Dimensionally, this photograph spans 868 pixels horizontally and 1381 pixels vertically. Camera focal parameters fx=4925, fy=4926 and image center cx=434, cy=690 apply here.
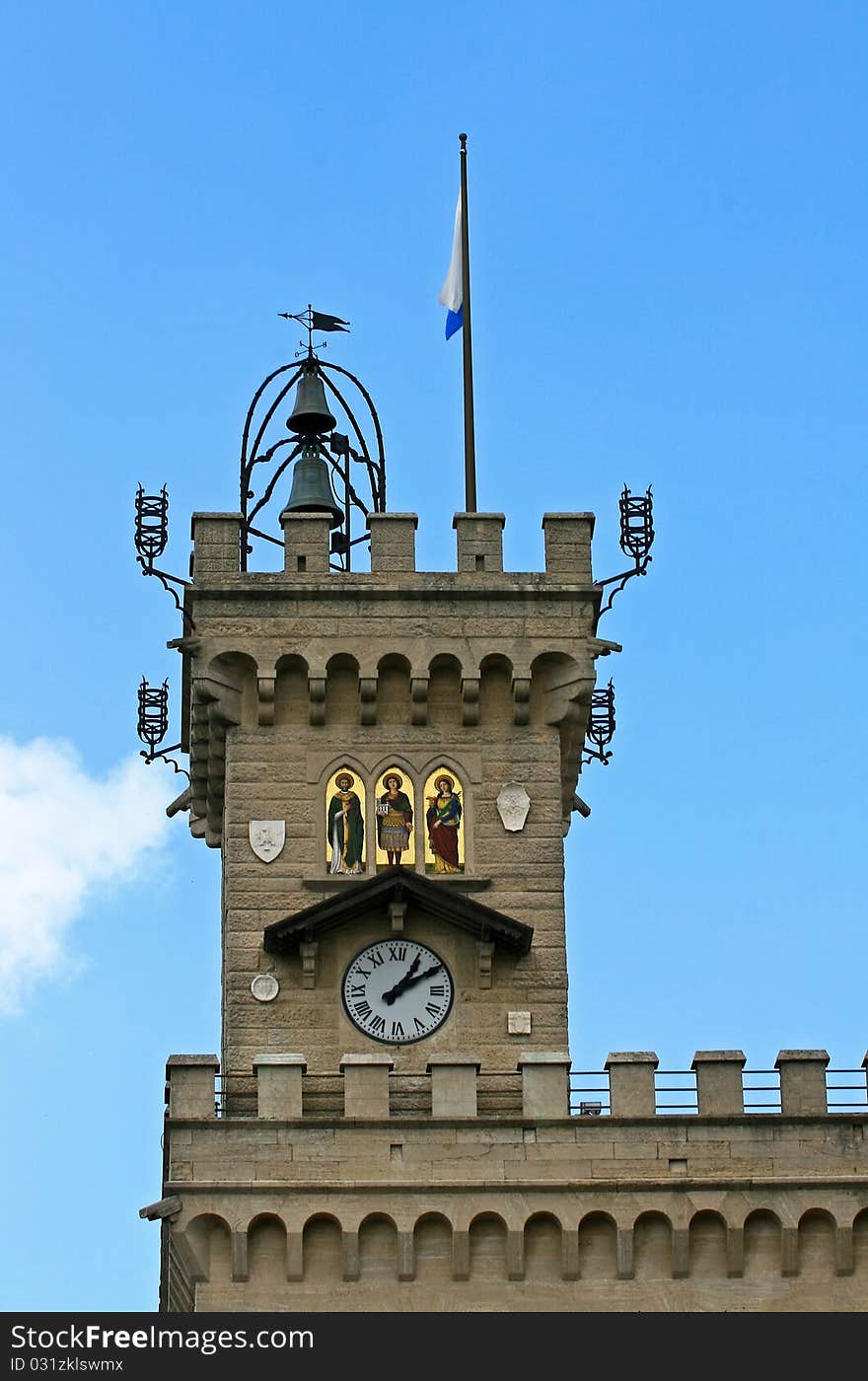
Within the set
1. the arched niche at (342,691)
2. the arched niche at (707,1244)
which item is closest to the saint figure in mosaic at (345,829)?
the arched niche at (342,691)

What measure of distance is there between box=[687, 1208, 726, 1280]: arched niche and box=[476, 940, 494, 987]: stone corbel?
4827 mm

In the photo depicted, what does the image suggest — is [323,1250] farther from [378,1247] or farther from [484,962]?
[484,962]

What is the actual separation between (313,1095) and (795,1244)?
6384 millimetres

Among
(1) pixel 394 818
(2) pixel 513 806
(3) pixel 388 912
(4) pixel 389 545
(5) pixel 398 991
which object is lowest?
(5) pixel 398 991

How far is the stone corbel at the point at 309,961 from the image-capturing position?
6353 centimetres

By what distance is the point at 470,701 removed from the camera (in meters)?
65.4

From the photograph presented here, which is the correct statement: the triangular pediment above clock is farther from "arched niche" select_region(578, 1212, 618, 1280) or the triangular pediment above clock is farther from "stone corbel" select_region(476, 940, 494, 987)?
"arched niche" select_region(578, 1212, 618, 1280)

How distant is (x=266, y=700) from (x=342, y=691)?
107 cm

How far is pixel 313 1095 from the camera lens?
62.3 meters

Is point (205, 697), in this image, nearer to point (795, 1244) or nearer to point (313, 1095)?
point (313, 1095)

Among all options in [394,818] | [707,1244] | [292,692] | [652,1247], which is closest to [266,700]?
[292,692]

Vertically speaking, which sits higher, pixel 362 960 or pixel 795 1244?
pixel 362 960

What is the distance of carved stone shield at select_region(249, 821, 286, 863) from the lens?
64.4 m
